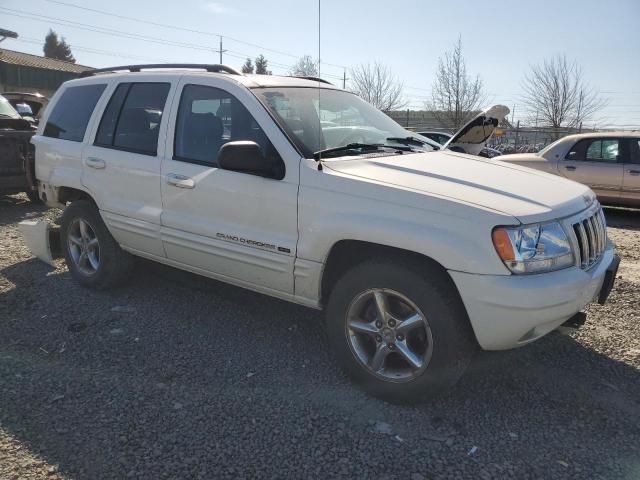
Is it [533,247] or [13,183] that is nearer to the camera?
[533,247]

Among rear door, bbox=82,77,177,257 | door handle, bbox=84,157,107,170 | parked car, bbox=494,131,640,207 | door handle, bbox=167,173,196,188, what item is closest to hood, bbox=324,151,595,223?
door handle, bbox=167,173,196,188

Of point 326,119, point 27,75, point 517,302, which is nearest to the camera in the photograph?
point 517,302

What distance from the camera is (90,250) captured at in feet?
15.7

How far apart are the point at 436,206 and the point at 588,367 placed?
1.71 meters

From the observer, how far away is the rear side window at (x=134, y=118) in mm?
4043

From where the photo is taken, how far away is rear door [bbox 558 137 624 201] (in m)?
9.12

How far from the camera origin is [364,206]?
2883 mm

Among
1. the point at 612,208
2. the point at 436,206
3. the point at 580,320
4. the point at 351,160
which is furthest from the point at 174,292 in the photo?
the point at 612,208

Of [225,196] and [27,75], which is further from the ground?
[27,75]

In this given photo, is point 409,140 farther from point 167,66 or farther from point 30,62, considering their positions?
point 30,62

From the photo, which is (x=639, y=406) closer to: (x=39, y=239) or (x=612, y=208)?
(x=39, y=239)

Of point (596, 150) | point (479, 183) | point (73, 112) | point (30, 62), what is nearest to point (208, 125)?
point (73, 112)

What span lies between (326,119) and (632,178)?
744cm

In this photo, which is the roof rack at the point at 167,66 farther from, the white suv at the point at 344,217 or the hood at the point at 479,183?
the hood at the point at 479,183
